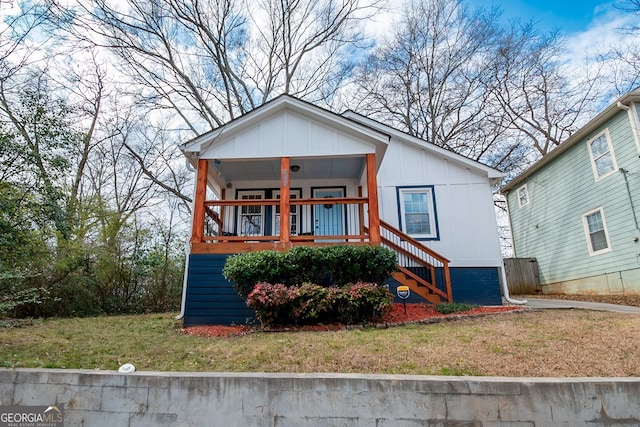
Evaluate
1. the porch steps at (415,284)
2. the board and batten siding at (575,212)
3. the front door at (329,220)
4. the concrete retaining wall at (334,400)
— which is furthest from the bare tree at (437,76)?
the concrete retaining wall at (334,400)

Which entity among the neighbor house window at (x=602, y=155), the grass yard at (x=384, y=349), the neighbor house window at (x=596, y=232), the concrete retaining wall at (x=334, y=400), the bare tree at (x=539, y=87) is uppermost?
the bare tree at (x=539, y=87)

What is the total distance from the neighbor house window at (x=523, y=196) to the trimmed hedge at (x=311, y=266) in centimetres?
1128

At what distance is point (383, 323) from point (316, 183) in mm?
5191

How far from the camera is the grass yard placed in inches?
150

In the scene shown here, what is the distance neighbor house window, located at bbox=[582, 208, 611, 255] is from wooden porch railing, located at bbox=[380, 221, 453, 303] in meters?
6.16

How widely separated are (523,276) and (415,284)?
898cm

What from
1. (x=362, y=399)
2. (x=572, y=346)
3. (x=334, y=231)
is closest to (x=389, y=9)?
(x=334, y=231)

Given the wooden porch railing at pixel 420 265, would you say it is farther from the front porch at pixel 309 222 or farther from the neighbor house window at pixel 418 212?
the neighbor house window at pixel 418 212

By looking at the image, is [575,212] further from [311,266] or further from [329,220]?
[311,266]

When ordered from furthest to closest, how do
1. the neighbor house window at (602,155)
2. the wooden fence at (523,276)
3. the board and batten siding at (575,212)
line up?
the wooden fence at (523,276) → the neighbor house window at (602,155) → the board and batten siding at (575,212)

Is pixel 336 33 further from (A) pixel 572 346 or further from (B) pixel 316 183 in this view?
(A) pixel 572 346

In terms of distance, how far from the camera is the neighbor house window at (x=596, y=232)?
11016mm

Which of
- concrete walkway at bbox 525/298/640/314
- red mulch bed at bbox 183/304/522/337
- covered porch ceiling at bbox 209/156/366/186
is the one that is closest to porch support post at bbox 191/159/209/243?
covered porch ceiling at bbox 209/156/366/186

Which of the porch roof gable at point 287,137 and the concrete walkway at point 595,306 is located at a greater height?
the porch roof gable at point 287,137
